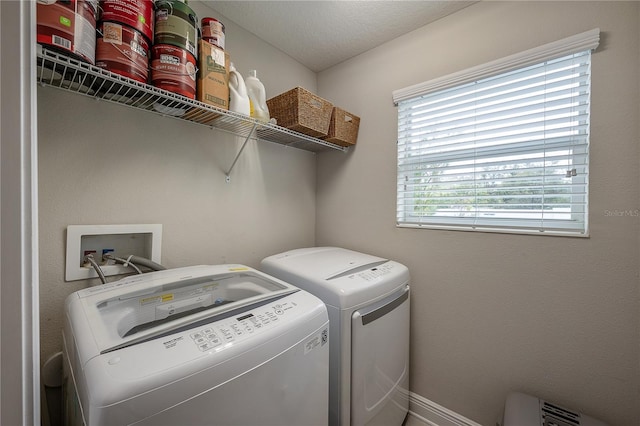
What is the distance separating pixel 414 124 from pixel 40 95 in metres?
1.82

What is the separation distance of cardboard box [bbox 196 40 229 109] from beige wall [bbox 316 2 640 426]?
102cm

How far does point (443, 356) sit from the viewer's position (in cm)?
151

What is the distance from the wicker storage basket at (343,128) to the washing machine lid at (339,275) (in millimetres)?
790

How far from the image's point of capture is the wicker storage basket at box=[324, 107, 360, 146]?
167 centimetres

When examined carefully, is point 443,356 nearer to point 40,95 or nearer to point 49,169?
point 49,169

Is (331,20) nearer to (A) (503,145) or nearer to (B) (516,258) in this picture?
(A) (503,145)

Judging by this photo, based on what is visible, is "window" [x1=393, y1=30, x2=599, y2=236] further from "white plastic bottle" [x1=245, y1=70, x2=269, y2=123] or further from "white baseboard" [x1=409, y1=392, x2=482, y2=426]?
"white baseboard" [x1=409, y1=392, x2=482, y2=426]

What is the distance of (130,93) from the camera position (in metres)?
1.06

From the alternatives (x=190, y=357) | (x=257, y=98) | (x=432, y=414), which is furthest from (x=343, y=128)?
(x=432, y=414)

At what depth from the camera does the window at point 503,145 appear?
3.77 feet

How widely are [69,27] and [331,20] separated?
130 cm

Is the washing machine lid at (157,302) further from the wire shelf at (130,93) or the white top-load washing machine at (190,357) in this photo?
the wire shelf at (130,93)

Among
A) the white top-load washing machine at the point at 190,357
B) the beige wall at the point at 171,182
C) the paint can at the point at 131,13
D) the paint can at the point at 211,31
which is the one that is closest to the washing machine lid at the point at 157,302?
the white top-load washing machine at the point at 190,357

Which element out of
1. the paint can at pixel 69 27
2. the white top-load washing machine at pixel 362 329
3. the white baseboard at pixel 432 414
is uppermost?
the paint can at pixel 69 27
